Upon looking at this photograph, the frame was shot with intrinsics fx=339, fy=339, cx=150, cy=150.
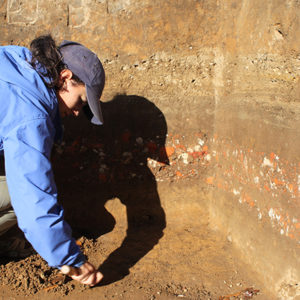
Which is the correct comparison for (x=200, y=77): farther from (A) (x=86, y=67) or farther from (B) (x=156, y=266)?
(B) (x=156, y=266)

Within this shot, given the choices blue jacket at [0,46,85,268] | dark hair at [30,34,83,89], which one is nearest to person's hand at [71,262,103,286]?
blue jacket at [0,46,85,268]

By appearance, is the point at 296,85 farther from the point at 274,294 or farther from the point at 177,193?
the point at 177,193

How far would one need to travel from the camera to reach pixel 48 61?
1.62 metres

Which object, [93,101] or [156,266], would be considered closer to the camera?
[93,101]

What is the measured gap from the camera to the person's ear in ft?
5.39

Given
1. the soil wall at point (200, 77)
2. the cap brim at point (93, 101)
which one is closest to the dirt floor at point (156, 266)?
the soil wall at point (200, 77)

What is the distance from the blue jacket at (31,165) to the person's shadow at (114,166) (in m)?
1.10

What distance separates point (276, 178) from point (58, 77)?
1.24m

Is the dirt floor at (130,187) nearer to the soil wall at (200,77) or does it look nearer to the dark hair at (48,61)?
the soil wall at (200,77)

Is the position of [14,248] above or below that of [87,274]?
below

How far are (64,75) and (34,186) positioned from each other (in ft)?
1.91

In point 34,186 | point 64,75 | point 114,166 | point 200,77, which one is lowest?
point 114,166

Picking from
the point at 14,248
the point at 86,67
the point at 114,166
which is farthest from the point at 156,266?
the point at 86,67

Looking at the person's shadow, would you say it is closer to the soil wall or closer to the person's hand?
the soil wall
